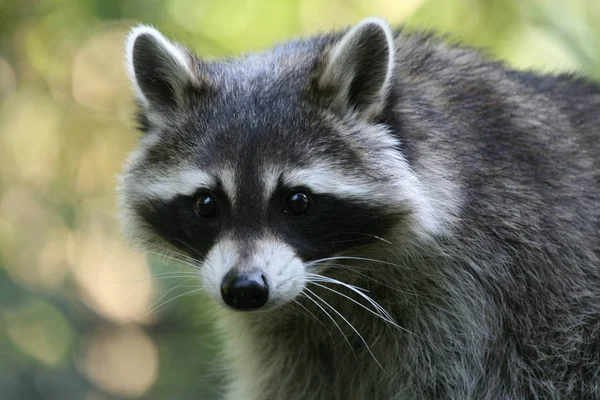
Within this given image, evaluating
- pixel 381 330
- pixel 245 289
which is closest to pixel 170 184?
pixel 245 289

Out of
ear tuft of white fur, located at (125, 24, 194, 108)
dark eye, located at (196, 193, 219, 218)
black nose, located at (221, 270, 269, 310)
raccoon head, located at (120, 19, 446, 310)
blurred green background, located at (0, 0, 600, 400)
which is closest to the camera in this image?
black nose, located at (221, 270, 269, 310)

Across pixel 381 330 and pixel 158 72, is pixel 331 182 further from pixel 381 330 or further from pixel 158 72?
pixel 158 72

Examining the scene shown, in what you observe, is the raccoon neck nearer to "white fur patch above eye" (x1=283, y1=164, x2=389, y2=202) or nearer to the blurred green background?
"white fur patch above eye" (x1=283, y1=164, x2=389, y2=202)

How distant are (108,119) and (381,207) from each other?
11.6 feet

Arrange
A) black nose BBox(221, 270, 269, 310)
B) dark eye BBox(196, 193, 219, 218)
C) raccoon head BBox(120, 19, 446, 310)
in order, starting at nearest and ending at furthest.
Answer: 1. black nose BBox(221, 270, 269, 310)
2. raccoon head BBox(120, 19, 446, 310)
3. dark eye BBox(196, 193, 219, 218)

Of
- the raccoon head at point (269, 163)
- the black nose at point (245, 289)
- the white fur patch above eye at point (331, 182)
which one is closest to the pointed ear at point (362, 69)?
the raccoon head at point (269, 163)

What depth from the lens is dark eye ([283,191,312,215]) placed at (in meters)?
3.40

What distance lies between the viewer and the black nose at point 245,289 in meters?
3.20

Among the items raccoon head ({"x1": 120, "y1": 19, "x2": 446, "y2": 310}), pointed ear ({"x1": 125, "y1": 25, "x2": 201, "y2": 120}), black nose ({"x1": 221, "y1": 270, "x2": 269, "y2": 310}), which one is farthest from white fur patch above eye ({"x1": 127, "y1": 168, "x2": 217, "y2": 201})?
black nose ({"x1": 221, "y1": 270, "x2": 269, "y2": 310})

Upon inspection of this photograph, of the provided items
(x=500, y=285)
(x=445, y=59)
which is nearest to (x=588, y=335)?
(x=500, y=285)

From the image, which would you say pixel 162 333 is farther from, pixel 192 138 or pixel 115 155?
pixel 192 138

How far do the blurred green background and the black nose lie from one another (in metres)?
2.26

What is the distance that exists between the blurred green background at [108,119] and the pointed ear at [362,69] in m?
2.25

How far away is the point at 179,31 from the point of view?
635cm
